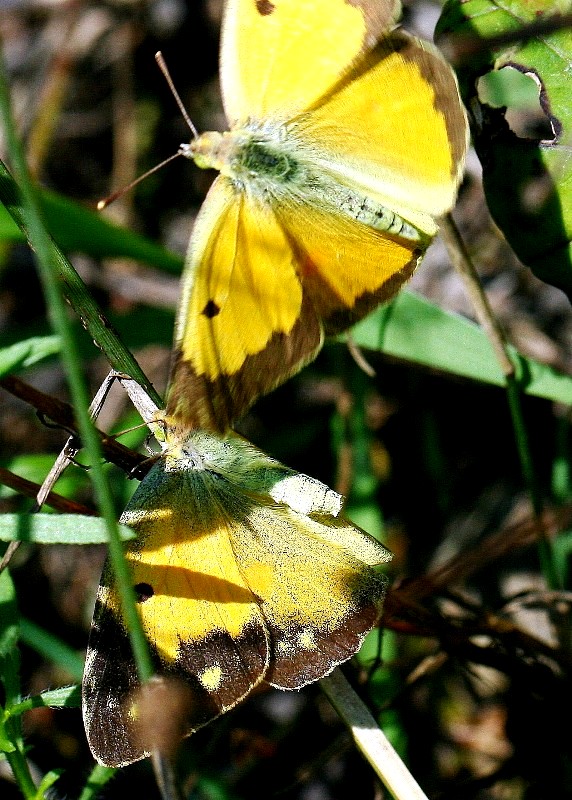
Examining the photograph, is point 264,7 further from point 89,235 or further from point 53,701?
point 53,701

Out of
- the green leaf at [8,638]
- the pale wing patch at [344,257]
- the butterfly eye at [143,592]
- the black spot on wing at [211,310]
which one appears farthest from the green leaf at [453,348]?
the green leaf at [8,638]

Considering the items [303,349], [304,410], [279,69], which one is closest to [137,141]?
[304,410]

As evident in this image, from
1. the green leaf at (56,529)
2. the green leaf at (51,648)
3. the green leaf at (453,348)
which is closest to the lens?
the green leaf at (56,529)

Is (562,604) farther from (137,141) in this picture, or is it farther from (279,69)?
(137,141)

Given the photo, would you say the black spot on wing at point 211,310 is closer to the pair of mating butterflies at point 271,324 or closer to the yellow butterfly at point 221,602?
the pair of mating butterflies at point 271,324

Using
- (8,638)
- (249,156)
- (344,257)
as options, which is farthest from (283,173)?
(8,638)

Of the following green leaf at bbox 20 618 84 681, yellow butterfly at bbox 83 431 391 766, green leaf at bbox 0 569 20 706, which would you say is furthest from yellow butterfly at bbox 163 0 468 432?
green leaf at bbox 20 618 84 681
